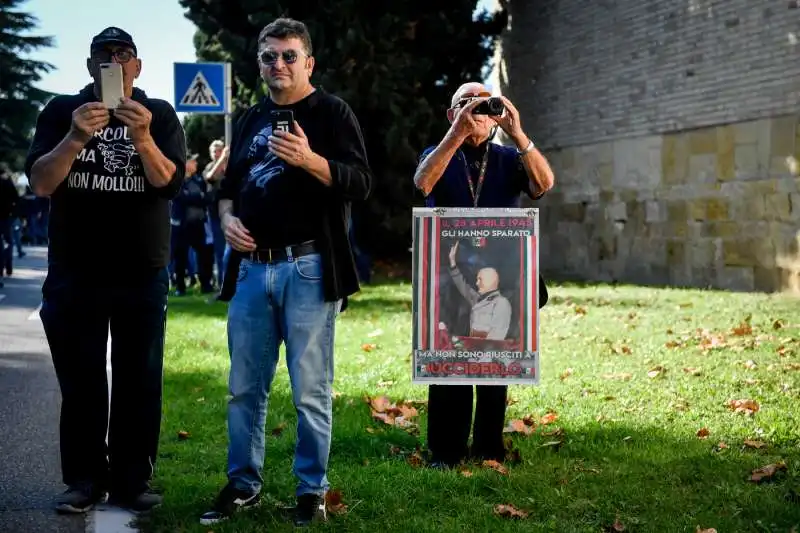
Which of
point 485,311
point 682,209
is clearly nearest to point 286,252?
point 485,311

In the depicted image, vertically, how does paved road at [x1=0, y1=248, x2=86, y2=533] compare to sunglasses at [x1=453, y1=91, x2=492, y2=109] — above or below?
below

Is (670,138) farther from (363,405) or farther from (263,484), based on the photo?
(263,484)

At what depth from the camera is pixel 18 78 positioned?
169 ft

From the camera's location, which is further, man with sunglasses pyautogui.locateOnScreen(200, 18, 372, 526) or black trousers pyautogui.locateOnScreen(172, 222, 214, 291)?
black trousers pyautogui.locateOnScreen(172, 222, 214, 291)

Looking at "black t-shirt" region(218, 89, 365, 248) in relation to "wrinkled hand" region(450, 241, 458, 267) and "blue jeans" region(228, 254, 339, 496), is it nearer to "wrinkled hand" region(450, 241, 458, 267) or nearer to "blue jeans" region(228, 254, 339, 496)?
"blue jeans" region(228, 254, 339, 496)

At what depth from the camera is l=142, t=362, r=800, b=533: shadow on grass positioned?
179 inches

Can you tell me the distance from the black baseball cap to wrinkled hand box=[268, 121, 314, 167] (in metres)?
0.80

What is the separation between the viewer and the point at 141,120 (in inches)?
175

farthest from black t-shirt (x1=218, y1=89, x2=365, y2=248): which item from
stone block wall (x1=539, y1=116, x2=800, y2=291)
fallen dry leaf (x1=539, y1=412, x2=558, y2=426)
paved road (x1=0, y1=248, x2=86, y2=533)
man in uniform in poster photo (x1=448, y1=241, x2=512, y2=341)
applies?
stone block wall (x1=539, y1=116, x2=800, y2=291)

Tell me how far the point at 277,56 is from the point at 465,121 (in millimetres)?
980

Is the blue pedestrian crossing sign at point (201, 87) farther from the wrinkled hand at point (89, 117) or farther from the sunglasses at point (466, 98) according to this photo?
the wrinkled hand at point (89, 117)

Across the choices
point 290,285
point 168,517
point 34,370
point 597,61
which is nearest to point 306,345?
point 290,285

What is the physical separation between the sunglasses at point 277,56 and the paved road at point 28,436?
1.97 metres

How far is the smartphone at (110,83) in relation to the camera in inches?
173
